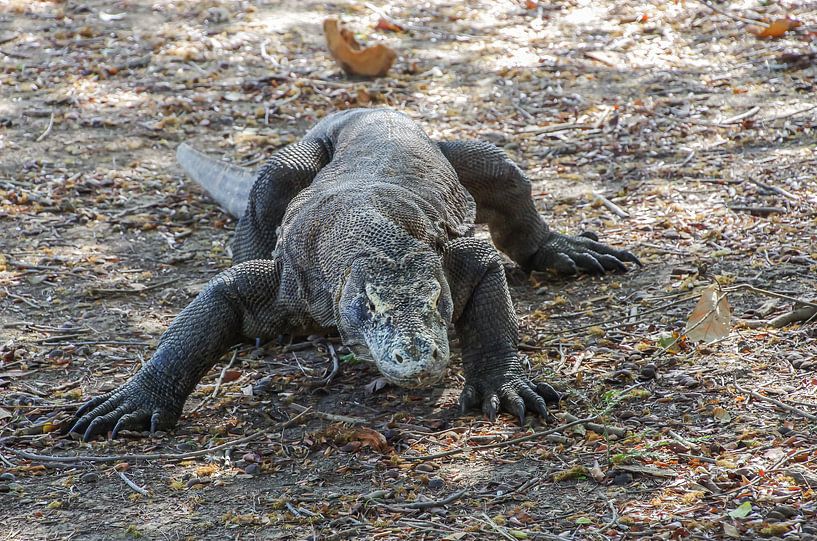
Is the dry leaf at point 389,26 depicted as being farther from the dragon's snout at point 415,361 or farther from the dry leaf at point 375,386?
the dragon's snout at point 415,361

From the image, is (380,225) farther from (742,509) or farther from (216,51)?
(216,51)

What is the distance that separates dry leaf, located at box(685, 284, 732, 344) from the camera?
166 inches

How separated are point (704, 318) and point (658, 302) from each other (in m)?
1.39

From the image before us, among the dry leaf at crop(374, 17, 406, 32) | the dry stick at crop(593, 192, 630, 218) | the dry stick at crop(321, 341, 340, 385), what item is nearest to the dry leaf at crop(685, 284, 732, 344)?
the dry stick at crop(321, 341, 340, 385)

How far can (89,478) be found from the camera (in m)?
4.15

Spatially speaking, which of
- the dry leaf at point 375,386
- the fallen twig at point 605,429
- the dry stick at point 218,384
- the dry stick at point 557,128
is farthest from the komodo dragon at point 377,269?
the dry stick at point 557,128

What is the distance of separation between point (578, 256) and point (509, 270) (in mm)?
484

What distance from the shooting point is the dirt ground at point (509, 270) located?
12.5 ft

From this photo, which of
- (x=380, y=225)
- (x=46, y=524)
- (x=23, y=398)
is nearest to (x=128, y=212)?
(x=23, y=398)

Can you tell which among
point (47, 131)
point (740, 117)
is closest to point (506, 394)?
point (740, 117)

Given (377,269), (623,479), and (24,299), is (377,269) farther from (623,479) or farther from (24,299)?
(24,299)

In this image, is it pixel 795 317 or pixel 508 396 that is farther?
pixel 795 317

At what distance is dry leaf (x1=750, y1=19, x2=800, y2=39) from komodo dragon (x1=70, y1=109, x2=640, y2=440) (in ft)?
17.5

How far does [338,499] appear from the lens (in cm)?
388
